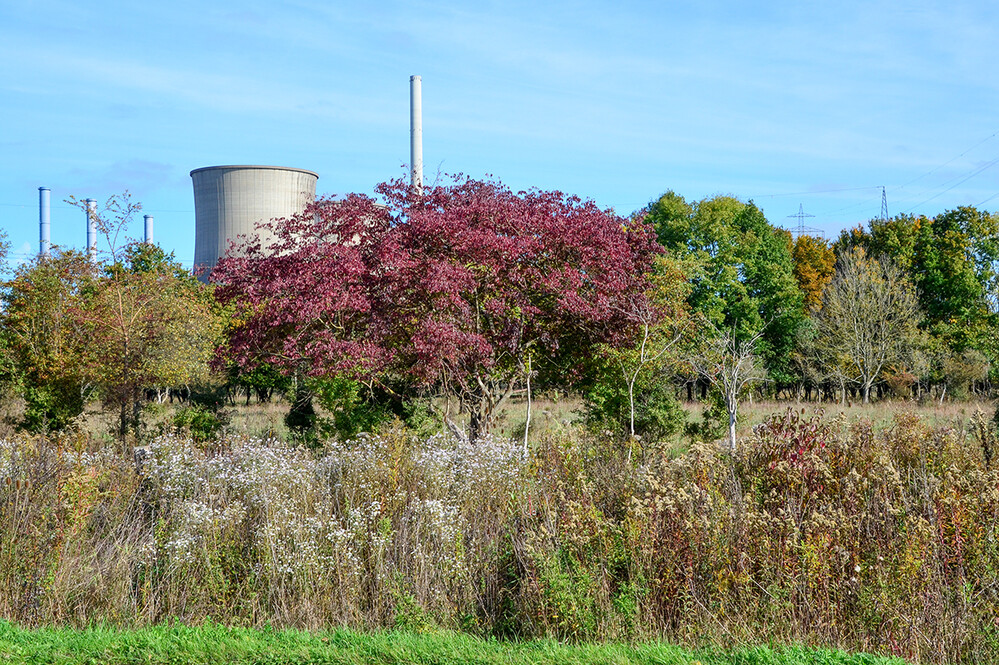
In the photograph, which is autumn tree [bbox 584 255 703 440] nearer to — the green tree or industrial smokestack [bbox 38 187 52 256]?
the green tree

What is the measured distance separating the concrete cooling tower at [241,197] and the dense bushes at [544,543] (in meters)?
16.7

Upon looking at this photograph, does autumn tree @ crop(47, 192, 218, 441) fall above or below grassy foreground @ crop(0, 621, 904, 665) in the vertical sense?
above

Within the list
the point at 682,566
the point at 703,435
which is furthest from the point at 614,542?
the point at 703,435

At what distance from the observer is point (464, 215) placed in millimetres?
9305

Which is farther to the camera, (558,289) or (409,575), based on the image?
(558,289)

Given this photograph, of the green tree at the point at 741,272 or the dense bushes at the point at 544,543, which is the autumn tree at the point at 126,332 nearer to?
the dense bushes at the point at 544,543

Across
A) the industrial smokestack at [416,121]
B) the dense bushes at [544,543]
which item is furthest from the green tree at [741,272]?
the dense bushes at [544,543]

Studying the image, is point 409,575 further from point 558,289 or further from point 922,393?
point 922,393

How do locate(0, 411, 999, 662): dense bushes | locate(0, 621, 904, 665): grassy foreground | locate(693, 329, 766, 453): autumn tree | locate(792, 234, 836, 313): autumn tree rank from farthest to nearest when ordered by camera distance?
locate(792, 234, 836, 313): autumn tree
locate(693, 329, 766, 453): autumn tree
locate(0, 411, 999, 662): dense bushes
locate(0, 621, 904, 665): grassy foreground

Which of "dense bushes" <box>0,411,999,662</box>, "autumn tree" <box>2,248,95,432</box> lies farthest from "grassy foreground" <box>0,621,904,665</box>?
"autumn tree" <box>2,248,95,432</box>

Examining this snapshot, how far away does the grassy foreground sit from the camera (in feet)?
12.6

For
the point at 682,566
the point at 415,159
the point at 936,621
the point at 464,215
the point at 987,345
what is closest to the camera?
the point at 936,621

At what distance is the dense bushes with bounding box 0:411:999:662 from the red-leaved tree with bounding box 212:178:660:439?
9.94ft

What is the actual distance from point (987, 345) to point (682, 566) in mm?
25261
